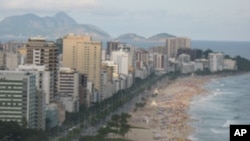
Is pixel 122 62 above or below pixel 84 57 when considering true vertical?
below

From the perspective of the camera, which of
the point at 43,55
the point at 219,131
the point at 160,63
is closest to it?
the point at 219,131

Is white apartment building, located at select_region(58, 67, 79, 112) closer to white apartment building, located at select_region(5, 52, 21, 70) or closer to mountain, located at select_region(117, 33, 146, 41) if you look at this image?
white apartment building, located at select_region(5, 52, 21, 70)

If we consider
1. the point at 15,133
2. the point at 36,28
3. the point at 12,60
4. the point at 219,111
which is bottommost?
the point at 219,111

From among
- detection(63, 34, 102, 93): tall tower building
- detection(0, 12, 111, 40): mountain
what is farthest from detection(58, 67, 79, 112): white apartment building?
detection(0, 12, 111, 40): mountain

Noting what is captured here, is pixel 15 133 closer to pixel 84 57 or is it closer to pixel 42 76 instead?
pixel 42 76

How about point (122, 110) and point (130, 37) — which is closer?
point (122, 110)

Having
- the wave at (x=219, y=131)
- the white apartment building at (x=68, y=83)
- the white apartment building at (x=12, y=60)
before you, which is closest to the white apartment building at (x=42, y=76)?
the white apartment building at (x=68, y=83)

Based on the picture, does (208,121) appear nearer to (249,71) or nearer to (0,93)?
(0,93)

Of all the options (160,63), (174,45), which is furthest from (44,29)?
(160,63)
